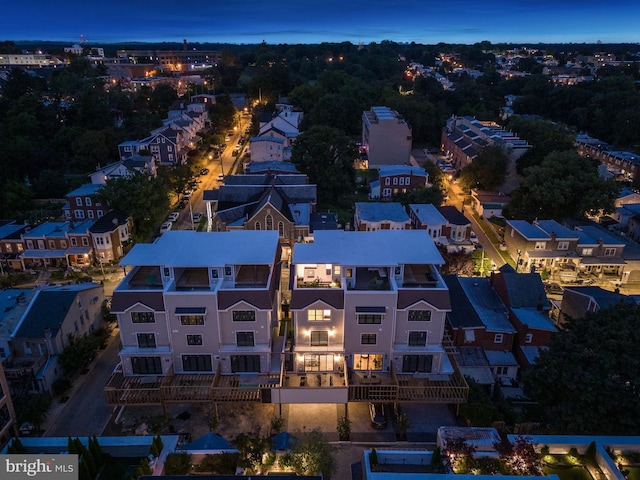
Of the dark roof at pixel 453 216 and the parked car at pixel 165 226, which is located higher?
the dark roof at pixel 453 216

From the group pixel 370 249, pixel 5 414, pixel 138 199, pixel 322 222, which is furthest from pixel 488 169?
pixel 5 414

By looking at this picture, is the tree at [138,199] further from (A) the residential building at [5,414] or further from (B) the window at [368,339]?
(B) the window at [368,339]

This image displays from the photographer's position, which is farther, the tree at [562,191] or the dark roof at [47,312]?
the tree at [562,191]

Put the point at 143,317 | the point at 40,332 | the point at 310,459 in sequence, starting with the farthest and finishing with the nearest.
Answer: the point at 40,332 → the point at 143,317 → the point at 310,459

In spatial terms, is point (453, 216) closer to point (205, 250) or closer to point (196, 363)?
point (205, 250)

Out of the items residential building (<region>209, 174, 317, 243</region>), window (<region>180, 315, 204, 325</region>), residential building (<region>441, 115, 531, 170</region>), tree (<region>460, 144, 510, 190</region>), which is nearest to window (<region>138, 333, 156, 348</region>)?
window (<region>180, 315, 204, 325</region>)

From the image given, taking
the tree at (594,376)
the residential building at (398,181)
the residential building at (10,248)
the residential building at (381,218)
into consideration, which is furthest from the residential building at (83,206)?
the tree at (594,376)

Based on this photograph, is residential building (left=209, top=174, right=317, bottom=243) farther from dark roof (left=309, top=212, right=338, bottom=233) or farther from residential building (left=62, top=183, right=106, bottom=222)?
residential building (left=62, top=183, right=106, bottom=222)
